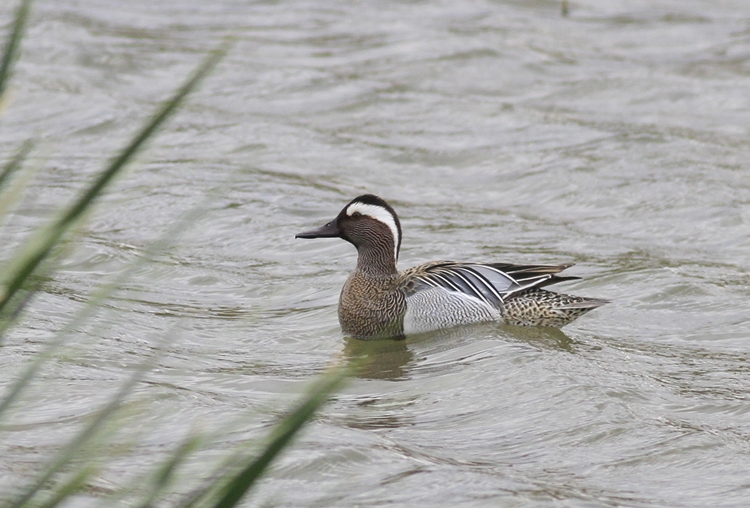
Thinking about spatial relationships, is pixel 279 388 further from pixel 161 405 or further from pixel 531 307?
pixel 531 307

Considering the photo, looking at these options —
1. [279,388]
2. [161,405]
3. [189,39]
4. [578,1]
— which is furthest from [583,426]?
[578,1]

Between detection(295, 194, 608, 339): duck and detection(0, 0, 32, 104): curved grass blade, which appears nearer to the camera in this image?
detection(0, 0, 32, 104): curved grass blade

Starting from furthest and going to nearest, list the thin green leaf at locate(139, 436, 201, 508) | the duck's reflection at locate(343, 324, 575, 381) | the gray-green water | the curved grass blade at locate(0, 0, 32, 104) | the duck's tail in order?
the duck's tail < the duck's reflection at locate(343, 324, 575, 381) < the gray-green water < the thin green leaf at locate(139, 436, 201, 508) < the curved grass blade at locate(0, 0, 32, 104)

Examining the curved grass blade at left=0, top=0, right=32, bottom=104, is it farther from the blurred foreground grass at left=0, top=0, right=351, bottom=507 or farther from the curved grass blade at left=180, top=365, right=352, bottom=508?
the curved grass blade at left=180, top=365, right=352, bottom=508

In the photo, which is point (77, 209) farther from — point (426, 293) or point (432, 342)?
point (426, 293)

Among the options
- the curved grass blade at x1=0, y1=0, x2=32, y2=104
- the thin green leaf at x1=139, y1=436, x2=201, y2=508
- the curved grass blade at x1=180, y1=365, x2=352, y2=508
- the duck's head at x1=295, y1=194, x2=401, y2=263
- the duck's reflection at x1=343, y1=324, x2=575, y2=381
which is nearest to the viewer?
the curved grass blade at x1=180, y1=365, x2=352, y2=508

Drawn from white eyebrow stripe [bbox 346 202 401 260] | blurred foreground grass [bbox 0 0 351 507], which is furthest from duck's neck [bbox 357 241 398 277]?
blurred foreground grass [bbox 0 0 351 507]

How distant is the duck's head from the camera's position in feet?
26.4

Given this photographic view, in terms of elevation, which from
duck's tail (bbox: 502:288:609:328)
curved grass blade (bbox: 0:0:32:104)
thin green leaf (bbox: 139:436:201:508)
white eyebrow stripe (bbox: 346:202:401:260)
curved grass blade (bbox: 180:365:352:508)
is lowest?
duck's tail (bbox: 502:288:609:328)

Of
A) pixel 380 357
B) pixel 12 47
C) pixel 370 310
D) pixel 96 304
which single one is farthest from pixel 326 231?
pixel 12 47

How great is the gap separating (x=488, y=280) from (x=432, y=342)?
0.57 meters

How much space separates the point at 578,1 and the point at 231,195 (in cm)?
871

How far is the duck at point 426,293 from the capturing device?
7.95 meters

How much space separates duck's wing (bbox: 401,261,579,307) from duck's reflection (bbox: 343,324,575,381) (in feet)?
0.78
